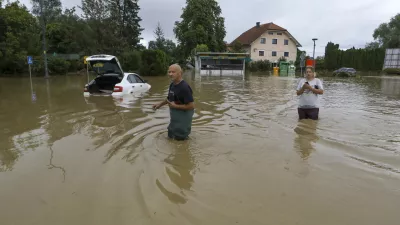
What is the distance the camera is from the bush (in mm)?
29859

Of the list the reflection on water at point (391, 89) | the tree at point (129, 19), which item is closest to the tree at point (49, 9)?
the tree at point (129, 19)

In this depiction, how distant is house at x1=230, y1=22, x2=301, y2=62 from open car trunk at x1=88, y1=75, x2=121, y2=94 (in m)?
41.6

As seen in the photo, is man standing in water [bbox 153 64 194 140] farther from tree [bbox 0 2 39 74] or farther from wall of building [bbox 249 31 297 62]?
wall of building [bbox 249 31 297 62]

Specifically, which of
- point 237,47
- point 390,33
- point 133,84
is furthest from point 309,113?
point 390,33

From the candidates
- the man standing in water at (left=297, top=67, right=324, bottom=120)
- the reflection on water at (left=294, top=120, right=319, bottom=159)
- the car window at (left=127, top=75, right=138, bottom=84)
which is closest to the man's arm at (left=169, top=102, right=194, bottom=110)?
the reflection on water at (left=294, top=120, right=319, bottom=159)

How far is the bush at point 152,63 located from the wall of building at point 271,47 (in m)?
25.0

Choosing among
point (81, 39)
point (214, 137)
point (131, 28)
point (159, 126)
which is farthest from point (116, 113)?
point (131, 28)

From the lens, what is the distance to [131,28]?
150 feet

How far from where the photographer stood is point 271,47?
51438 mm

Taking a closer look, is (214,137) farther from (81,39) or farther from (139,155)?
(81,39)

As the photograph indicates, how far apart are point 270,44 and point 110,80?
44015 millimetres

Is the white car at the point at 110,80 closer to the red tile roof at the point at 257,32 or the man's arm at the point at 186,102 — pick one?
the man's arm at the point at 186,102

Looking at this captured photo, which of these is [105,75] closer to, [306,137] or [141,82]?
[141,82]

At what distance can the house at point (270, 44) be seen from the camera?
50750 millimetres
